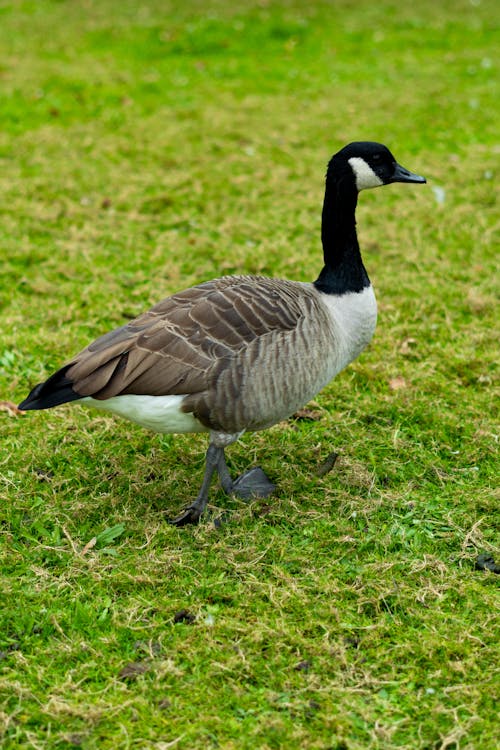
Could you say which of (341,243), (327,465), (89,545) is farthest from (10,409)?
(341,243)

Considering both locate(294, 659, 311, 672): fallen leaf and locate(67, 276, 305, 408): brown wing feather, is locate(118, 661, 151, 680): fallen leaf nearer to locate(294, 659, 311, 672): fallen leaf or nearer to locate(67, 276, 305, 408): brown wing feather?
locate(294, 659, 311, 672): fallen leaf

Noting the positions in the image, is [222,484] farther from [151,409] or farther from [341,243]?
[341,243]

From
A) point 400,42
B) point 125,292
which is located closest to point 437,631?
point 125,292

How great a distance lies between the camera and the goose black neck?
4.39 metres

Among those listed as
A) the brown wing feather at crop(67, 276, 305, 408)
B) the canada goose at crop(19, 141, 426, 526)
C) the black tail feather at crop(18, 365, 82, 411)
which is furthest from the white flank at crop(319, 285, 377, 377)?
the black tail feather at crop(18, 365, 82, 411)

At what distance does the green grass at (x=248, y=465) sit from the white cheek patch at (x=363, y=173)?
1326 millimetres

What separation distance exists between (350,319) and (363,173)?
30.6 inches

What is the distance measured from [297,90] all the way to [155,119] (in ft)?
7.28

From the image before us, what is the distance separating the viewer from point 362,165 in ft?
14.4

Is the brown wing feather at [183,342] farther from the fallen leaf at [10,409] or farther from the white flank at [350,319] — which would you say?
the fallen leaf at [10,409]

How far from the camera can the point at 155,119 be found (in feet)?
32.6

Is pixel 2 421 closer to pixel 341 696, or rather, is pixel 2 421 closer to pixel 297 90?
pixel 341 696

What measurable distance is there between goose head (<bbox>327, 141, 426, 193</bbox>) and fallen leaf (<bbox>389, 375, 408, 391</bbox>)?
1316mm

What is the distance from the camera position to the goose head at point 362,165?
172 inches
